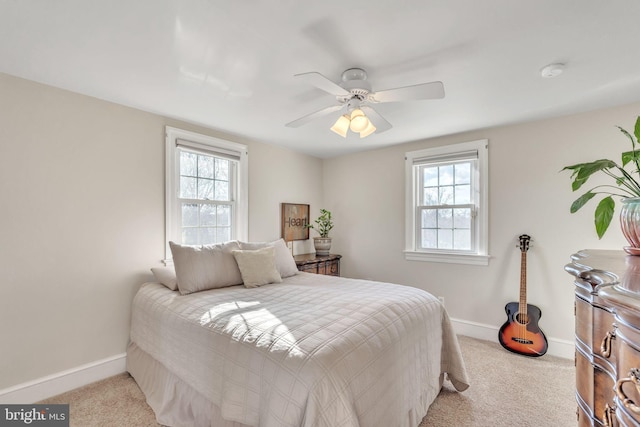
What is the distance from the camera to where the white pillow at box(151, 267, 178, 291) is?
2359mm

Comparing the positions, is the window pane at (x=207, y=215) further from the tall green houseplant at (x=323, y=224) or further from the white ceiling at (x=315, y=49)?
the tall green houseplant at (x=323, y=224)

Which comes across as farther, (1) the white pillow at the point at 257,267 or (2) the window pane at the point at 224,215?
(2) the window pane at the point at 224,215

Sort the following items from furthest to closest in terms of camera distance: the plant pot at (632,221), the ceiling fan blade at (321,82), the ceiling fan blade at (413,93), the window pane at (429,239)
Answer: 1. the window pane at (429,239)
2. the ceiling fan blade at (413,93)
3. the ceiling fan blade at (321,82)
4. the plant pot at (632,221)

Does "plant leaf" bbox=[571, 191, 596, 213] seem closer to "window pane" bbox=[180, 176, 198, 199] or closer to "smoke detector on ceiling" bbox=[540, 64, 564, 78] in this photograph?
"smoke detector on ceiling" bbox=[540, 64, 564, 78]

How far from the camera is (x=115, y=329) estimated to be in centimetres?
245

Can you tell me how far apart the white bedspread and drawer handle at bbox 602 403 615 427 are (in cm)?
83

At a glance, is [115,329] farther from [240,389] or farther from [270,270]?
[240,389]

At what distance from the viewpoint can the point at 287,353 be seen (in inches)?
50.7

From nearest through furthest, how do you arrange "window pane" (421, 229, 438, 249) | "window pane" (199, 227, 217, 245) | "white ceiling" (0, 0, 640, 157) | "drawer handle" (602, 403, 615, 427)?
"drawer handle" (602, 403, 615, 427), "white ceiling" (0, 0, 640, 157), "window pane" (199, 227, 217, 245), "window pane" (421, 229, 438, 249)

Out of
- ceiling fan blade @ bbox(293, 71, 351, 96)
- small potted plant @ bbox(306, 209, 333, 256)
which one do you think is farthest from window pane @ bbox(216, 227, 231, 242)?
ceiling fan blade @ bbox(293, 71, 351, 96)

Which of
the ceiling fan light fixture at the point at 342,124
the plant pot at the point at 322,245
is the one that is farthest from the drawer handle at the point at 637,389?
the plant pot at the point at 322,245

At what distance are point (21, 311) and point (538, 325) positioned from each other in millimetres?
4422

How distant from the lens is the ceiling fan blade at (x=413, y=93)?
1.63 m

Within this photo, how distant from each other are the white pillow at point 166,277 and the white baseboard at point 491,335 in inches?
120
